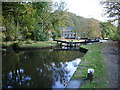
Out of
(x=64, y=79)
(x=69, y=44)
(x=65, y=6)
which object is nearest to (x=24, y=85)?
(x=64, y=79)

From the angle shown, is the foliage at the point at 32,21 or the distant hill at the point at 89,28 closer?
the foliage at the point at 32,21

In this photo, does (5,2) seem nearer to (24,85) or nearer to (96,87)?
(24,85)

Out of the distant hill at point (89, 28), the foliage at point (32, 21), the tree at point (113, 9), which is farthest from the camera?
the distant hill at point (89, 28)

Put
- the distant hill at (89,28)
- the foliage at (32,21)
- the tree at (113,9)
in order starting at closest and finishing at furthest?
the foliage at (32,21)
the tree at (113,9)
the distant hill at (89,28)

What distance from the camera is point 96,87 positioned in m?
2.65

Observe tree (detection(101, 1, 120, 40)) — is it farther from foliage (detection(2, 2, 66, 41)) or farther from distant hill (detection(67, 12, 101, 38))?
distant hill (detection(67, 12, 101, 38))

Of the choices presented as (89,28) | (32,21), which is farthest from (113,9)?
(89,28)

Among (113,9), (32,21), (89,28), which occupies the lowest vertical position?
(32,21)

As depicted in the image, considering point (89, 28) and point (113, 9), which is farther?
point (89, 28)

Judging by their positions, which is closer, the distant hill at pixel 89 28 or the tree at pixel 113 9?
the tree at pixel 113 9

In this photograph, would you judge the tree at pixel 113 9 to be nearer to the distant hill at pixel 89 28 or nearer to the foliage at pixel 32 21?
the foliage at pixel 32 21

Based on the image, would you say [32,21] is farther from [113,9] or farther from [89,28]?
[89,28]

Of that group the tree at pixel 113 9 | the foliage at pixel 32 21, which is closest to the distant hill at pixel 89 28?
the foliage at pixel 32 21

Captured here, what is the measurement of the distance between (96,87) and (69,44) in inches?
539
